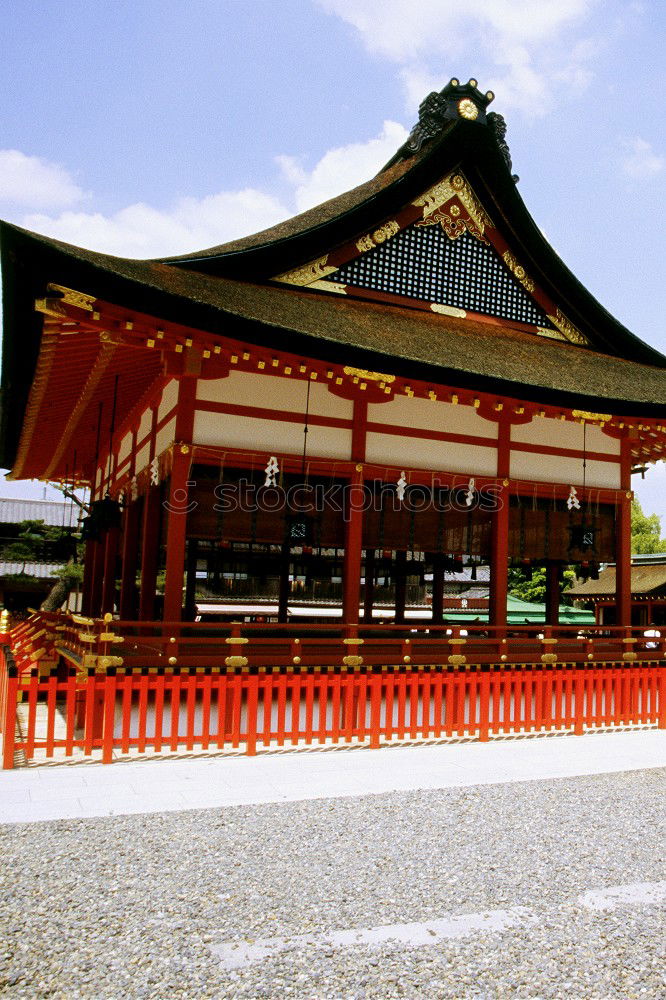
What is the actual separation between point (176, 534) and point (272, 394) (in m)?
2.74

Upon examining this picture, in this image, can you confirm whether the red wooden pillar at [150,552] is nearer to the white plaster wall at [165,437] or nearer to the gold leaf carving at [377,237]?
the white plaster wall at [165,437]

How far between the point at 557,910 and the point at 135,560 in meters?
11.9

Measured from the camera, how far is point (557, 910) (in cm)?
Answer: 414

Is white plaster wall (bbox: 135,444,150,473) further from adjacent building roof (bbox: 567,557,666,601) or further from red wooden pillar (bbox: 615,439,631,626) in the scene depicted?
adjacent building roof (bbox: 567,557,666,601)

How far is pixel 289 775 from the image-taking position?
7086 millimetres

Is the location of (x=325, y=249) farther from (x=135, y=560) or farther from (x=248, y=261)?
(x=135, y=560)

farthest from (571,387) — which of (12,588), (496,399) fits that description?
(12,588)

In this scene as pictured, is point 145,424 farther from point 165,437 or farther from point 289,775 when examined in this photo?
point 289,775

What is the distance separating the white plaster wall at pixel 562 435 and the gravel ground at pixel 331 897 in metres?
7.81

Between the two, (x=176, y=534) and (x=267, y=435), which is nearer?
(x=176, y=534)

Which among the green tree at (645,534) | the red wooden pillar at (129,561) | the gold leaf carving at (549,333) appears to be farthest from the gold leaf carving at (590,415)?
the green tree at (645,534)

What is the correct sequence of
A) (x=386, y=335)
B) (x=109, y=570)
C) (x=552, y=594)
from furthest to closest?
(x=109, y=570), (x=552, y=594), (x=386, y=335)

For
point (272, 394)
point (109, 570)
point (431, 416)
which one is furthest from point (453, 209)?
Answer: point (109, 570)

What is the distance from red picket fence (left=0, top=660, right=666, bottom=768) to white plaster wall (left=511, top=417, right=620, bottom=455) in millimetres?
4422
